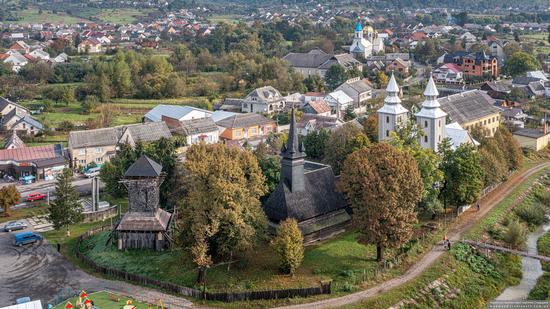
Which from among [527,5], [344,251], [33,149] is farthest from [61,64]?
[527,5]

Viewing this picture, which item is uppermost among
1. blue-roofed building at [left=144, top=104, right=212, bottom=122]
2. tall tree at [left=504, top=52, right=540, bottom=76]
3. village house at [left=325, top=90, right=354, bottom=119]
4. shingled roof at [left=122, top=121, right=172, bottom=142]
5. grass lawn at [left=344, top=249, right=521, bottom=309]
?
tall tree at [left=504, top=52, right=540, bottom=76]

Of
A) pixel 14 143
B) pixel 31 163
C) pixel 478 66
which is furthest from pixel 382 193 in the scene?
pixel 478 66

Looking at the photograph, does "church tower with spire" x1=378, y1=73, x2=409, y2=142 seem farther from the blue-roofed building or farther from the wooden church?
the blue-roofed building

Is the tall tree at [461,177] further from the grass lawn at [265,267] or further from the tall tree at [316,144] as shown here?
the tall tree at [316,144]

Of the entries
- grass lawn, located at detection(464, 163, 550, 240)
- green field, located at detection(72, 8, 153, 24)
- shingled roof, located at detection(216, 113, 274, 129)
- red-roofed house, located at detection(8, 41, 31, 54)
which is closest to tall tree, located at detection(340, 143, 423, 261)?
grass lawn, located at detection(464, 163, 550, 240)

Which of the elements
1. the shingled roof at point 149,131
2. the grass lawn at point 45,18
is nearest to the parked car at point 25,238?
the shingled roof at point 149,131

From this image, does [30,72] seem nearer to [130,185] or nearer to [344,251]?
[130,185]

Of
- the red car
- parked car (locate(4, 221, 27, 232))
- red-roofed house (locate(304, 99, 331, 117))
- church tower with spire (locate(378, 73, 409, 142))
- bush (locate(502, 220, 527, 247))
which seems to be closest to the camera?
bush (locate(502, 220, 527, 247))
